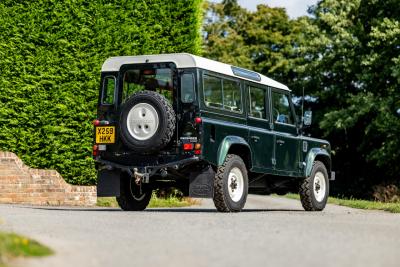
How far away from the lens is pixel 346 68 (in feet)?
115

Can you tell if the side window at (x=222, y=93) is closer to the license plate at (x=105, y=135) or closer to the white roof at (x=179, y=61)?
the white roof at (x=179, y=61)

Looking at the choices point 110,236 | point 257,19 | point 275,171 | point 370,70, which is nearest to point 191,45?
point 275,171

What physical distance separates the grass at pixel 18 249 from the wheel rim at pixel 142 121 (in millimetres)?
6004

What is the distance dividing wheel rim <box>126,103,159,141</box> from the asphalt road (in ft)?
5.45

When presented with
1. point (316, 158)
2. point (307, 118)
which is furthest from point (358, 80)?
point (307, 118)

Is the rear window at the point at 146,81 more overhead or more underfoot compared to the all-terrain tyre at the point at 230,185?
more overhead

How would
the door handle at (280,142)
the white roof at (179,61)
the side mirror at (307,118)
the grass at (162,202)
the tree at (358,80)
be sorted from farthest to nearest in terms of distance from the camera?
1. the tree at (358,80)
2. the grass at (162,202)
3. the side mirror at (307,118)
4. the door handle at (280,142)
5. the white roof at (179,61)

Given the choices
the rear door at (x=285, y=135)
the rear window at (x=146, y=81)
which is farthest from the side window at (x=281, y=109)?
the rear window at (x=146, y=81)

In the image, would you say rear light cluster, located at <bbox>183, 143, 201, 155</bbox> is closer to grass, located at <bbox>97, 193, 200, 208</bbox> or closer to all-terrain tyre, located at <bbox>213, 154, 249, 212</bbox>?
all-terrain tyre, located at <bbox>213, 154, 249, 212</bbox>

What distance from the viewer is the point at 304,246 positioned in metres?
7.90

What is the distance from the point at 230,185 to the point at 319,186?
3.58m

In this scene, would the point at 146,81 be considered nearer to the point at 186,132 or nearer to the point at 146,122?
the point at 146,122

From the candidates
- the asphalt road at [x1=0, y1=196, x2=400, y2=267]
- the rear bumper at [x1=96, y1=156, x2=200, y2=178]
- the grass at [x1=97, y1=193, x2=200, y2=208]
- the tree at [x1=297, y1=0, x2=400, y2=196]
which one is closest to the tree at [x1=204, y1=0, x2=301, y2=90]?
the tree at [x1=297, y1=0, x2=400, y2=196]

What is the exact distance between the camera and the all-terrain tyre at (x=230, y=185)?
1316 centimetres
